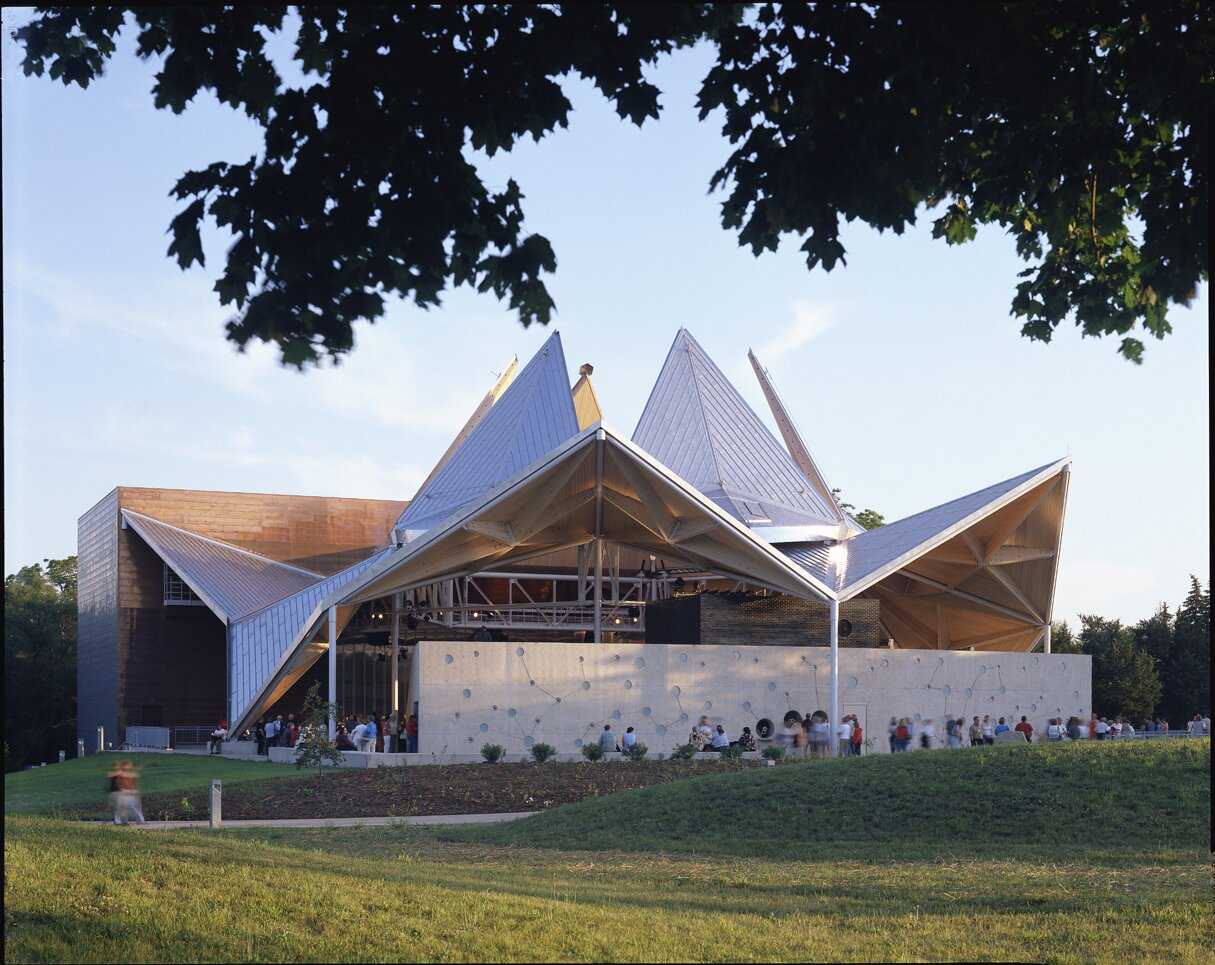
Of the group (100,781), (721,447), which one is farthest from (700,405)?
(100,781)

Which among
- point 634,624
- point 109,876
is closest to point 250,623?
point 634,624

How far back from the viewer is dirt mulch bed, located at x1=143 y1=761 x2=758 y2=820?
20344 mm

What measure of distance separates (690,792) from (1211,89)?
12381 mm

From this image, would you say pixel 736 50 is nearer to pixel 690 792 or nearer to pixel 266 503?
pixel 690 792

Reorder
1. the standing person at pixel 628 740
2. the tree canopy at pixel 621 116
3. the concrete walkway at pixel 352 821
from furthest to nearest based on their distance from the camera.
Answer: the standing person at pixel 628 740
the concrete walkway at pixel 352 821
the tree canopy at pixel 621 116

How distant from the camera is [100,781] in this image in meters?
28.6

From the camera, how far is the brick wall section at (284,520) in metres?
53.5

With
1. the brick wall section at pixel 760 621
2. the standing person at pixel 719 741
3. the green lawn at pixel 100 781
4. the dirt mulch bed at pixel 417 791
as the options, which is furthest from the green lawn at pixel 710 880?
the brick wall section at pixel 760 621

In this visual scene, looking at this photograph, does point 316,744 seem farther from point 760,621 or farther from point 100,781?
Result: point 760,621

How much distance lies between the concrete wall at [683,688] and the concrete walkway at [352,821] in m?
11.8

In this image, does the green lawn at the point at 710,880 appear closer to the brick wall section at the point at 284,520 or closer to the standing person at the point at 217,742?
the standing person at the point at 217,742

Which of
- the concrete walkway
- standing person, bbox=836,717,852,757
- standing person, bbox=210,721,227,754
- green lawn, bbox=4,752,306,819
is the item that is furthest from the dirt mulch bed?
standing person, bbox=210,721,227,754

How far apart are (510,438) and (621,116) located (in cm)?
3372

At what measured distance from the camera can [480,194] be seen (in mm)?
6977
